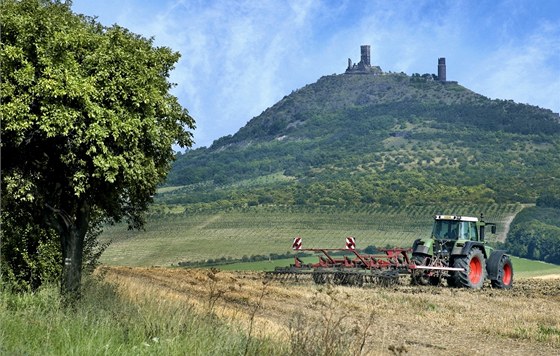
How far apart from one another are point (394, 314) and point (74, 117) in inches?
386

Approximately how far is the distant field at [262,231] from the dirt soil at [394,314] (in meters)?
46.7

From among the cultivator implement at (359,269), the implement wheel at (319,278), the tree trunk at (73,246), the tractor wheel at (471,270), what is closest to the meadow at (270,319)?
the implement wheel at (319,278)

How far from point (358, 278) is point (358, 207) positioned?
92.9 m

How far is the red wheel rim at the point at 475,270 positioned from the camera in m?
33.1

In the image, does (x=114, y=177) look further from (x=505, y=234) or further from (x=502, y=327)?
(x=505, y=234)

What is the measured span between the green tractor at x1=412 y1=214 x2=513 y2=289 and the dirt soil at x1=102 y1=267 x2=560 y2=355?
3.04 ft

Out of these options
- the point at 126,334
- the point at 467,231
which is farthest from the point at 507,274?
the point at 126,334

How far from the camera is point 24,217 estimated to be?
22453 millimetres

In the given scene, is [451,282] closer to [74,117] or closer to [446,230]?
[446,230]

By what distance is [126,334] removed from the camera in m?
14.0

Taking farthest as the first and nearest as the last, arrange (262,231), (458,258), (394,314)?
(262,231)
(458,258)
(394,314)

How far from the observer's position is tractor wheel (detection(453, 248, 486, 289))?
3161 cm

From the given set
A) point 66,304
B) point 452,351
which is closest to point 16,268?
point 66,304

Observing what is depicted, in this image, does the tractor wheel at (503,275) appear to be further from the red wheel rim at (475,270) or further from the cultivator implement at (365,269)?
the cultivator implement at (365,269)
